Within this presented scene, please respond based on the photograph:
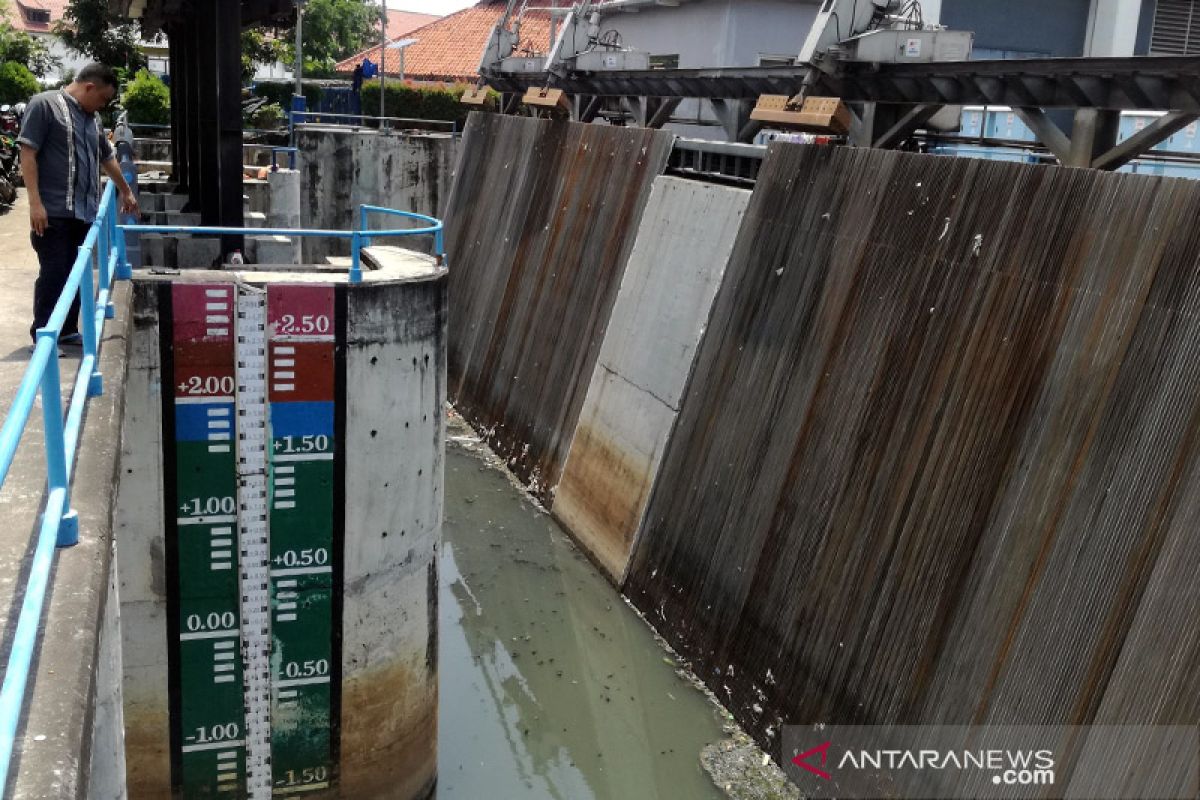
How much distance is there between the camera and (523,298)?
1786 cm

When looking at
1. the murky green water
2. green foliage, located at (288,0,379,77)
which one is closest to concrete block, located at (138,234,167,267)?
the murky green water

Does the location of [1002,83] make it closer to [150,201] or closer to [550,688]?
[550,688]

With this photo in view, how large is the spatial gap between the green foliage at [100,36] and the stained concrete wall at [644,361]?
21.3 m

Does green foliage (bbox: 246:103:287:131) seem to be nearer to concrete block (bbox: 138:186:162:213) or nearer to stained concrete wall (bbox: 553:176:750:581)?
concrete block (bbox: 138:186:162:213)

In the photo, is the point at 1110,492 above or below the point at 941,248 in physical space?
below

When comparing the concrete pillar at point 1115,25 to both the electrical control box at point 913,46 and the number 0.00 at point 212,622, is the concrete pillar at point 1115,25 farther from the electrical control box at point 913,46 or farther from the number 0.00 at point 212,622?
the number 0.00 at point 212,622

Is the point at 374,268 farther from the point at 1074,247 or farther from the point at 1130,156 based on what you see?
the point at 1130,156

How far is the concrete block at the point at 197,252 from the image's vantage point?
9531 millimetres

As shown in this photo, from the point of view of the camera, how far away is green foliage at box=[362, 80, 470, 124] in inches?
1500

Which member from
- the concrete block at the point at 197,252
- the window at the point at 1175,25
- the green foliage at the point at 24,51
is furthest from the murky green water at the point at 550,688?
the green foliage at the point at 24,51

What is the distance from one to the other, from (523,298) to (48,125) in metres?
11.3

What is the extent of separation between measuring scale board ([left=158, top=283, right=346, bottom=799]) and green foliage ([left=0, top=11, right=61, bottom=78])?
29096mm

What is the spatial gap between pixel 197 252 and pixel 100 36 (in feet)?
81.5

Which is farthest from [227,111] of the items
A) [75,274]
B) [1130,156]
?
[1130,156]
